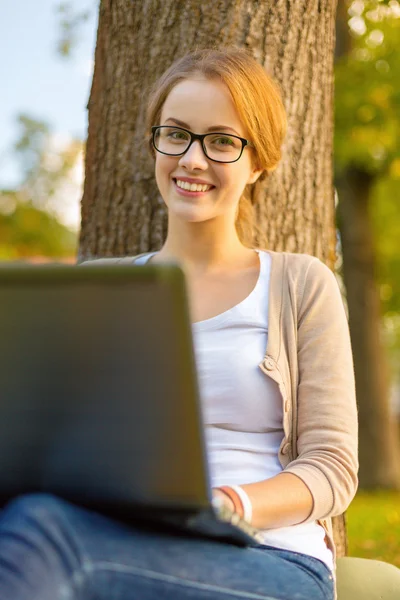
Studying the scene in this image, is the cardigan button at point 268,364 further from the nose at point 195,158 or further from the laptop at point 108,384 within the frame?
the laptop at point 108,384

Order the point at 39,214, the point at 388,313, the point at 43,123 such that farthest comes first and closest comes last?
the point at 39,214 → the point at 43,123 → the point at 388,313

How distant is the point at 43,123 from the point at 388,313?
10.2 metres

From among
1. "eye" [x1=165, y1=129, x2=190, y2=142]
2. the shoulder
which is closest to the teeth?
"eye" [x1=165, y1=129, x2=190, y2=142]

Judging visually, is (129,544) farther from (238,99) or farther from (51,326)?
(238,99)

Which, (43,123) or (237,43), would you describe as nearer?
(237,43)

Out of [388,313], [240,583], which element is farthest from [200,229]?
[388,313]

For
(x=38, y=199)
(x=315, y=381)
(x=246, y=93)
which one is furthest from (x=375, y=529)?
(x=38, y=199)

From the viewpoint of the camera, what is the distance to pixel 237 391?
2.24 m

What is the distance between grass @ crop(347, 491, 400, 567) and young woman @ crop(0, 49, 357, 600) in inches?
148

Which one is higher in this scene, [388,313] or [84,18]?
[84,18]

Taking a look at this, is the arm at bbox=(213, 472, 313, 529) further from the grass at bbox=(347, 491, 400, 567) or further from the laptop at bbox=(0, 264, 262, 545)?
the grass at bbox=(347, 491, 400, 567)

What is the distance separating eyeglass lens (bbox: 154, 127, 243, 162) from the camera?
2.42 m

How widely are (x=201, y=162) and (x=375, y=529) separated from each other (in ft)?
18.2

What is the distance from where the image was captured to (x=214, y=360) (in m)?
2.27
